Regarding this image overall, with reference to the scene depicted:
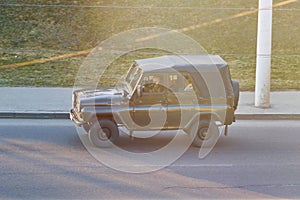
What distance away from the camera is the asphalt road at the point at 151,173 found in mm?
6402

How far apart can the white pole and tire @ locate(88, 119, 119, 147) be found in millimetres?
4649

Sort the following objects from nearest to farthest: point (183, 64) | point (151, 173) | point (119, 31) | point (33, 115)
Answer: point (151, 173), point (183, 64), point (33, 115), point (119, 31)

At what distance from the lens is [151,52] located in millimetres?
17484

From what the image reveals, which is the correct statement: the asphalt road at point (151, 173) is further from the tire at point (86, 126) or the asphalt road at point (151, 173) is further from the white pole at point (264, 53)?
the white pole at point (264, 53)

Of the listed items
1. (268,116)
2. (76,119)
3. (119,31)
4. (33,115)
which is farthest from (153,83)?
(119,31)

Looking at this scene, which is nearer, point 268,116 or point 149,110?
point 149,110

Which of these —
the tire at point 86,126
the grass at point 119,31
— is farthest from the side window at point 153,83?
the grass at point 119,31

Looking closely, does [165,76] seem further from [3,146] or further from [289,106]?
[289,106]

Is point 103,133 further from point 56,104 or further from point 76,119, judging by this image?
point 56,104

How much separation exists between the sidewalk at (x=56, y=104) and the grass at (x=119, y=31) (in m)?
0.81

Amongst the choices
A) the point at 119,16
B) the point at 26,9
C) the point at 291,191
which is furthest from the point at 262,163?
the point at 26,9

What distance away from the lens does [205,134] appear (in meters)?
8.68

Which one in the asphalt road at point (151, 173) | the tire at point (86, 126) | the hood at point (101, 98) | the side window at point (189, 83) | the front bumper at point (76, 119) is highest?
the side window at point (189, 83)

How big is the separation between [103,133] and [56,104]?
358 centimetres
